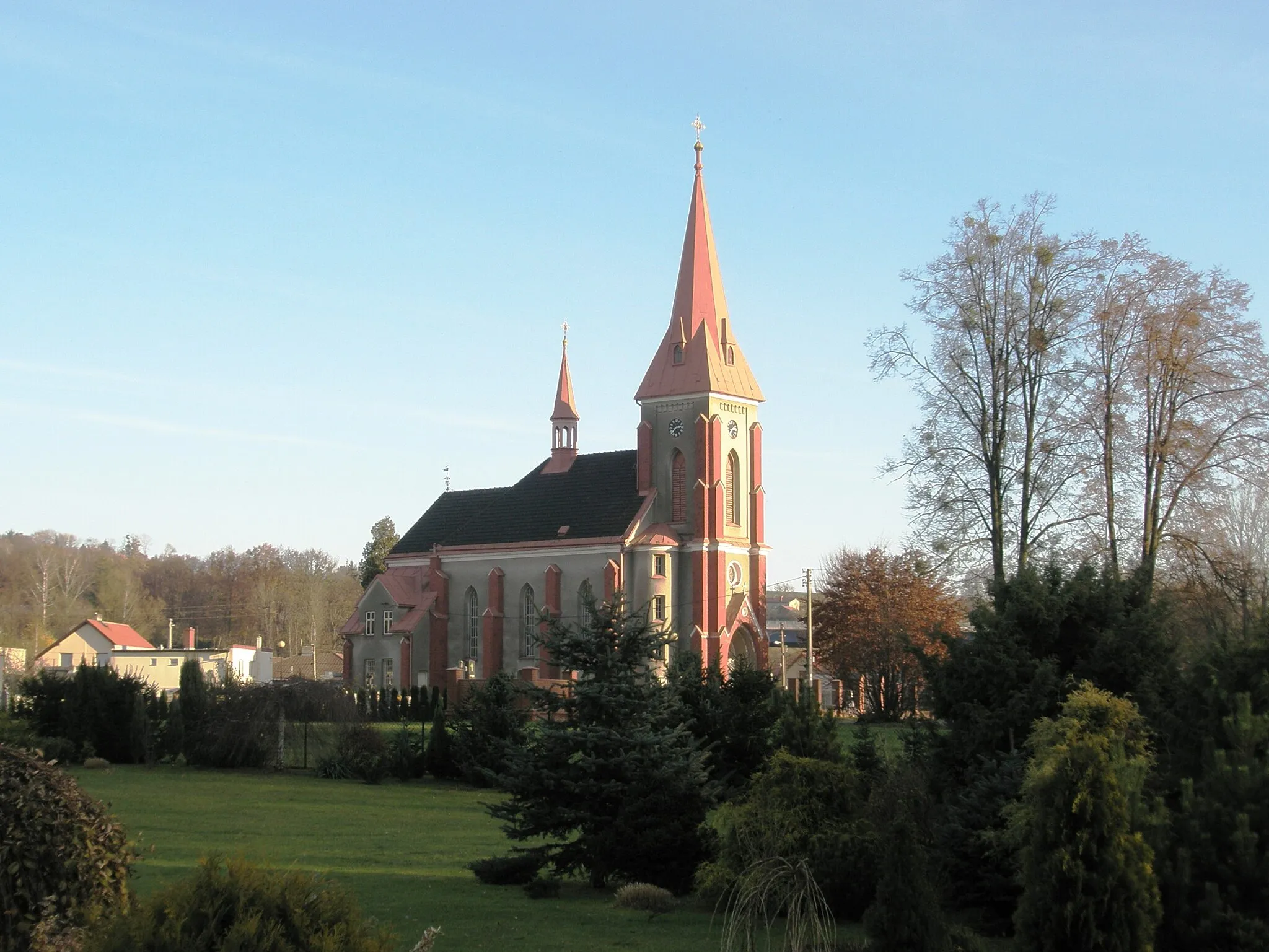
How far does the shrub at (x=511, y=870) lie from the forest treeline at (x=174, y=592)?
83.5 m

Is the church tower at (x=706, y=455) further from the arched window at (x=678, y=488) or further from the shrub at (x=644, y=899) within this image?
the shrub at (x=644, y=899)

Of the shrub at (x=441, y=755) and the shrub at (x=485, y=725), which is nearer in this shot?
the shrub at (x=485, y=725)

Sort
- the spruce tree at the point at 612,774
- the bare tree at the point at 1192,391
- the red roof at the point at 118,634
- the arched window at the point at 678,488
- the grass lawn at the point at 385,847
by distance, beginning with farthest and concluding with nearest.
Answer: the red roof at the point at 118,634, the arched window at the point at 678,488, the bare tree at the point at 1192,391, the spruce tree at the point at 612,774, the grass lawn at the point at 385,847

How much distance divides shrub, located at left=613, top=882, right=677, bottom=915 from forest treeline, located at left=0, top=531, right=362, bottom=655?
282 ft

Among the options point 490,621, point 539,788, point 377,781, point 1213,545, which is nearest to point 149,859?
point 539,788

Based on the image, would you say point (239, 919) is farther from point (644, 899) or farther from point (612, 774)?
point (612, 774)

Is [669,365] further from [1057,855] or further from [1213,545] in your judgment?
[1057,855]

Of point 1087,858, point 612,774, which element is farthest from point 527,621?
point 1087,858

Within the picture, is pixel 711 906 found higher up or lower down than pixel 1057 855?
lower down

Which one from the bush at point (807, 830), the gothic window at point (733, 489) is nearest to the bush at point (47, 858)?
the bush at point (807, 830)

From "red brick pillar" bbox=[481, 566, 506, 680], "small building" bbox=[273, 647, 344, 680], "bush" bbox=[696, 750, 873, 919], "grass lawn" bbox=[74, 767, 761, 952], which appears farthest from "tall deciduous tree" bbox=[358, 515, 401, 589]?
"bush" bbox=[696, 750, 873, 919]

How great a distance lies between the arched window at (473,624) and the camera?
73.5 metres

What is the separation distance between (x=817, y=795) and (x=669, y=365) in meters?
56.9

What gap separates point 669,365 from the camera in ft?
231
